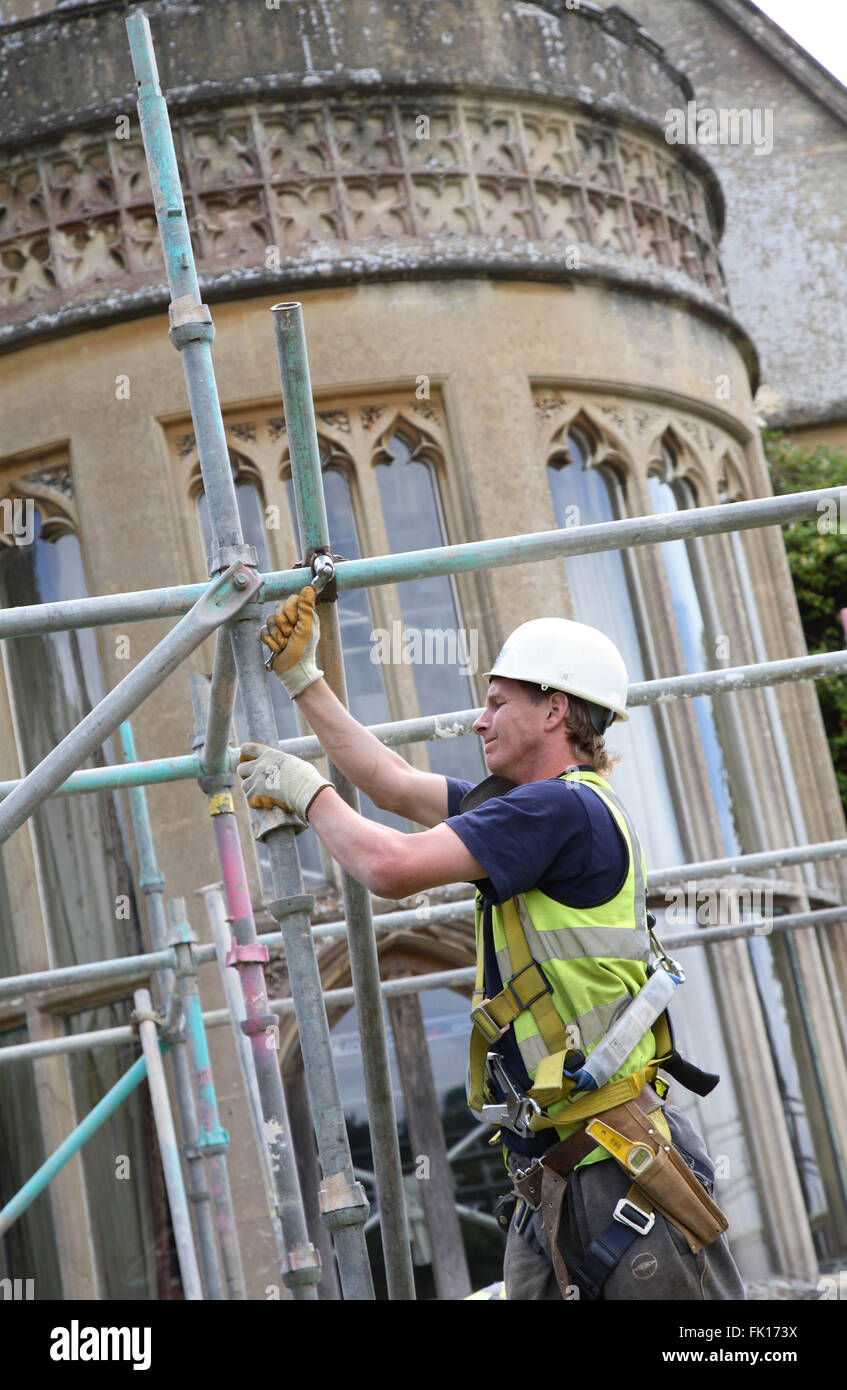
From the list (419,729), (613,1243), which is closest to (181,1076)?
(419,729)

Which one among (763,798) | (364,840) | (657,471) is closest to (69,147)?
(657,471)

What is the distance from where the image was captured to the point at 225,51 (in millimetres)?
8281

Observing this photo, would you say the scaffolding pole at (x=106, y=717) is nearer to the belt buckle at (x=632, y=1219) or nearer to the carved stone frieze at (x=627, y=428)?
the belt buckle at (x=632, y=1219)

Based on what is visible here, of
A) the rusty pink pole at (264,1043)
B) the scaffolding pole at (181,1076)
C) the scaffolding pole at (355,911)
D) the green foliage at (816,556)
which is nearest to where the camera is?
the scaffolding pole at (355,911)

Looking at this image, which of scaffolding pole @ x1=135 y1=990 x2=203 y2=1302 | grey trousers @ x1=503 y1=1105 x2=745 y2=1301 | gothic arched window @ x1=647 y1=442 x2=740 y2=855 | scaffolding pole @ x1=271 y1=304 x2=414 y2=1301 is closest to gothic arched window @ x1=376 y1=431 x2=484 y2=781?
gothic arched window @ x1=647 y1=442 x2=740 y2=855

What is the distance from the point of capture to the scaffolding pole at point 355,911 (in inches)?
125

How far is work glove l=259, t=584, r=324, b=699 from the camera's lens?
304cm

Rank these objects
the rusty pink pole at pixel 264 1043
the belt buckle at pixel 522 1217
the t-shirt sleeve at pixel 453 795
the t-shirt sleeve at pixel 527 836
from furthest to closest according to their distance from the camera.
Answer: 1. the rusty pink pole at pixel 264 1043
2. the t-shirt sleeve at pixel 453 795
3. the belt buckle at pixel 522 1217
4. the t-shirt sleeve at pixel 527 836

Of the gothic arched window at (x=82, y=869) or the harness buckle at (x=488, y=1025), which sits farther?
the gothic arched window at (x=82, y=869)

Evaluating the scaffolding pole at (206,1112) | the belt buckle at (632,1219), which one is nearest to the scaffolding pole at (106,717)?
the belt buckle at (632,1219)

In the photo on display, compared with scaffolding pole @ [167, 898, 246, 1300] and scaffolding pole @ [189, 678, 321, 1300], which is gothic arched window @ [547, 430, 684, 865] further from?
scaffolding pole @ [189, 678, 321, 1300]

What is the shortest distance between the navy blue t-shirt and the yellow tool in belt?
12cm

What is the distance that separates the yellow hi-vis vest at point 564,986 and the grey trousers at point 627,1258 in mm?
103

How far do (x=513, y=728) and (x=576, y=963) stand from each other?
47 cm
